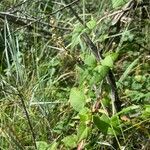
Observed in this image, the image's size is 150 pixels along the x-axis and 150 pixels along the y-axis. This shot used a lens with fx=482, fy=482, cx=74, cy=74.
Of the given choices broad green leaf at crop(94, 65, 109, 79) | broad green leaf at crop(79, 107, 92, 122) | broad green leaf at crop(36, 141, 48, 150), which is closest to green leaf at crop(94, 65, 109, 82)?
broad green leaf at crop(94, 65, 109, 79)

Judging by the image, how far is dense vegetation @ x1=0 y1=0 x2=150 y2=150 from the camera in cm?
139

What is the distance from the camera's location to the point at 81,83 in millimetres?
1468

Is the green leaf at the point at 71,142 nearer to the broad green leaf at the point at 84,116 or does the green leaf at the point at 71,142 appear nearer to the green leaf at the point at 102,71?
the broad green leaf at the point at 84,116

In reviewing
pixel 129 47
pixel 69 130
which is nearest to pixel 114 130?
pixel 69 130

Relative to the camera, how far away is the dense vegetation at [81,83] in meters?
1.39

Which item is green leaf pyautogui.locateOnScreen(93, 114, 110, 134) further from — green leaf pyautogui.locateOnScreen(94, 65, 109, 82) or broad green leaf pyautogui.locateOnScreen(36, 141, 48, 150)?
broad green leaf pyautogui.locateOnScreen(36, 141, 48, 150)

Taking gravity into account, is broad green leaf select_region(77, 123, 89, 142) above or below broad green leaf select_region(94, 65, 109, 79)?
below

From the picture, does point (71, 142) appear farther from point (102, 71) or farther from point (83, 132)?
point (102, 71)

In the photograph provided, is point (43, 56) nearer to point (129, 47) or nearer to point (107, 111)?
point (129, 47)

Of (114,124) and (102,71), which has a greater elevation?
(102,71)

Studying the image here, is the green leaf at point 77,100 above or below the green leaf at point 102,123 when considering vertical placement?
above

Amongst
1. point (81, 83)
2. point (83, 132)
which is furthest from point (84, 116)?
point (81, 83)

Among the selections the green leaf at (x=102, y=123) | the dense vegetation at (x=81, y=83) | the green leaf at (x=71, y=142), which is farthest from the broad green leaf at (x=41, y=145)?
the green leaf at (x=102, y=123)

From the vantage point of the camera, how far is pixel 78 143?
1.40m
